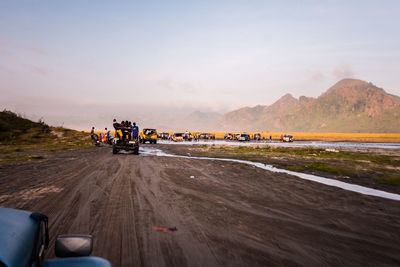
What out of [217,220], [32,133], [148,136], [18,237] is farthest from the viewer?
[148,136]

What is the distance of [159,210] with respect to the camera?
10258mm

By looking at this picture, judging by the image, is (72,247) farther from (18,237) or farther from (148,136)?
(148,136)

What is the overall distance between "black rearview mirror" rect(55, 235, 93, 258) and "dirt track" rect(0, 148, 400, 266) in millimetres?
3178

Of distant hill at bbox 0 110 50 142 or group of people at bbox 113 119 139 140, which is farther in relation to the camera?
distant hill at bbox 0 110 50 142

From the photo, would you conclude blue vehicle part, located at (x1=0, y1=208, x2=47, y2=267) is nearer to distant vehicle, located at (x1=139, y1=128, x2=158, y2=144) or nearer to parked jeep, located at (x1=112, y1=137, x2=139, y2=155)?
parked jeep, located at (x1=112, y1=137, x2=139, y2=155)

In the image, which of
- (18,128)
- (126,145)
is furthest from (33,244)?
(18,128)

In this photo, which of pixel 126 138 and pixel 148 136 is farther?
pixel 148 136

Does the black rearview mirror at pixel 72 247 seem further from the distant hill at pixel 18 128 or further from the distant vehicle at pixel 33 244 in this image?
the distant hill at pixel 18 128

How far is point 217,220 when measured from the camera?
366 inches

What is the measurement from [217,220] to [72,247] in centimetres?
662

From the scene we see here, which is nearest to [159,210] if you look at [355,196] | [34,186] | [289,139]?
[34,186]

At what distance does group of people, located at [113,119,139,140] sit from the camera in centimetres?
3588

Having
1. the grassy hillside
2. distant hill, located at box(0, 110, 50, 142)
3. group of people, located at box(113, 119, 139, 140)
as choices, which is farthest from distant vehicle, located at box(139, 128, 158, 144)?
group of people, located at box(113, 119, 139, 140)

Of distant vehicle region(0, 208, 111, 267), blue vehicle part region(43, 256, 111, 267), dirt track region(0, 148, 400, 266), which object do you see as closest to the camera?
distant vehicle region(0, 208, 111, 267)
